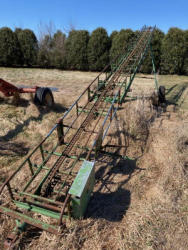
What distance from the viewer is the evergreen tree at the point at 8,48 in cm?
2022

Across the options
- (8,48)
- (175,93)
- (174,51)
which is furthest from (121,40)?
(8,48)

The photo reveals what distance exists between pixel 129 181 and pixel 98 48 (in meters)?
17.7

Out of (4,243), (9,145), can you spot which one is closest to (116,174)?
(4,243)

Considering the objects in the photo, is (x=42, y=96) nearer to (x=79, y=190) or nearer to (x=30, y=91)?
(x=30, y=91)

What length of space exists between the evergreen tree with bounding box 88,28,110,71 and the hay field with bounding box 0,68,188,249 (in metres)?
13.4

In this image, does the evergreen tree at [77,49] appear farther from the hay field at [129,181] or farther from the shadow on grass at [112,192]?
the shadow on grass at [112,192]

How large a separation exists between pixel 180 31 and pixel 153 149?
15543mm

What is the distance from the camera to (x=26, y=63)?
22406 mm

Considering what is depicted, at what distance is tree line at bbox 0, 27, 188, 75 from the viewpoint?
1597cm

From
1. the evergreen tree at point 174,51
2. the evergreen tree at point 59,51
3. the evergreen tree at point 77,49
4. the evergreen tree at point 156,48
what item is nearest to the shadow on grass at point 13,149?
the evergreen tree at point 156,48

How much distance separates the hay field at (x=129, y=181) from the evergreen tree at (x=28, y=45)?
16.8 meters

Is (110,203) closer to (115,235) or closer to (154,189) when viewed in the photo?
(115,235)

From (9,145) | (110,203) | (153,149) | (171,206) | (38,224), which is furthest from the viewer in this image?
(9,145)

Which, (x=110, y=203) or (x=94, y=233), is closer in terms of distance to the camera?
(x=94, y=233)
